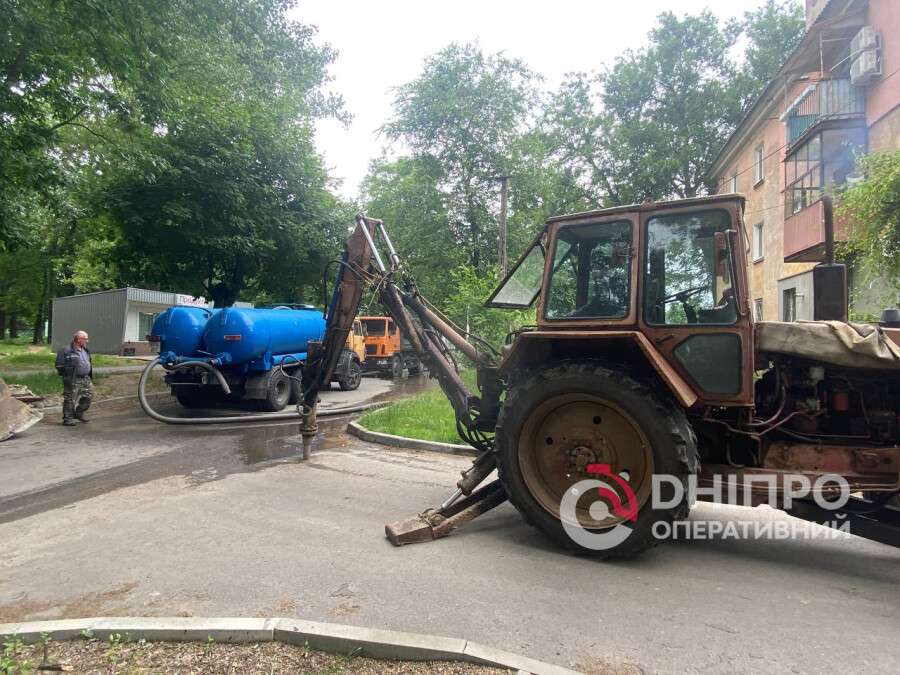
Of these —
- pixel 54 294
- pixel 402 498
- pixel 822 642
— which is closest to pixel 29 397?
pixel 402 498

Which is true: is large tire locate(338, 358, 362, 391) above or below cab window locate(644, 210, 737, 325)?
below

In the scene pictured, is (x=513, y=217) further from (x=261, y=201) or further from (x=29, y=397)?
(x=29, y=397)

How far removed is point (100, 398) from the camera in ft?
46.2

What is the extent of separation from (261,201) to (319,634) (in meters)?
14.9

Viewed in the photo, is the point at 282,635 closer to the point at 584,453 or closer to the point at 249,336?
the point at 584,453

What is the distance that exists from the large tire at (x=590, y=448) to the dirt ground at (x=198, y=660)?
1.67 meters

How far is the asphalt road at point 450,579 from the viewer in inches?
117

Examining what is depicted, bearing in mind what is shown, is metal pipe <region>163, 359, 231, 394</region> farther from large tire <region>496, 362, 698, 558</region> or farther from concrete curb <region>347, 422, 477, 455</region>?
→ large tire <region>496, 362, 698, 558</region>

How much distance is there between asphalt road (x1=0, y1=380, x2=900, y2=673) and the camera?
117 inches

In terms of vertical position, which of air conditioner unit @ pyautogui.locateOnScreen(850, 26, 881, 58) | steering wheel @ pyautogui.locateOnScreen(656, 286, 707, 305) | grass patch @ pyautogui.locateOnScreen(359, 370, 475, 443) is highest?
air conditioner unit @ pyautogui.locateOnScreen(850, 26, 881, 58)

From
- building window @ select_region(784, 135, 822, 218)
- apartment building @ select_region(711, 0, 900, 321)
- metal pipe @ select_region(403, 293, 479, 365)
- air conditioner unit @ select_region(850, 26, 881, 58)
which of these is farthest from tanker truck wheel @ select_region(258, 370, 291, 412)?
air conditioner unit @ select_region(850, 26, 881, 58)

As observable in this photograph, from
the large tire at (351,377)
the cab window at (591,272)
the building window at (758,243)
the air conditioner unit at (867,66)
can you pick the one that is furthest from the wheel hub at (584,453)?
the building window at (758,243)

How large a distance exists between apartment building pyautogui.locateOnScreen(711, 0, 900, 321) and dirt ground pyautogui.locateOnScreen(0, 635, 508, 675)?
1226 centimetres

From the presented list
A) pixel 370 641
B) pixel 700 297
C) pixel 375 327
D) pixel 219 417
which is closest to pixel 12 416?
pixel 219 417
